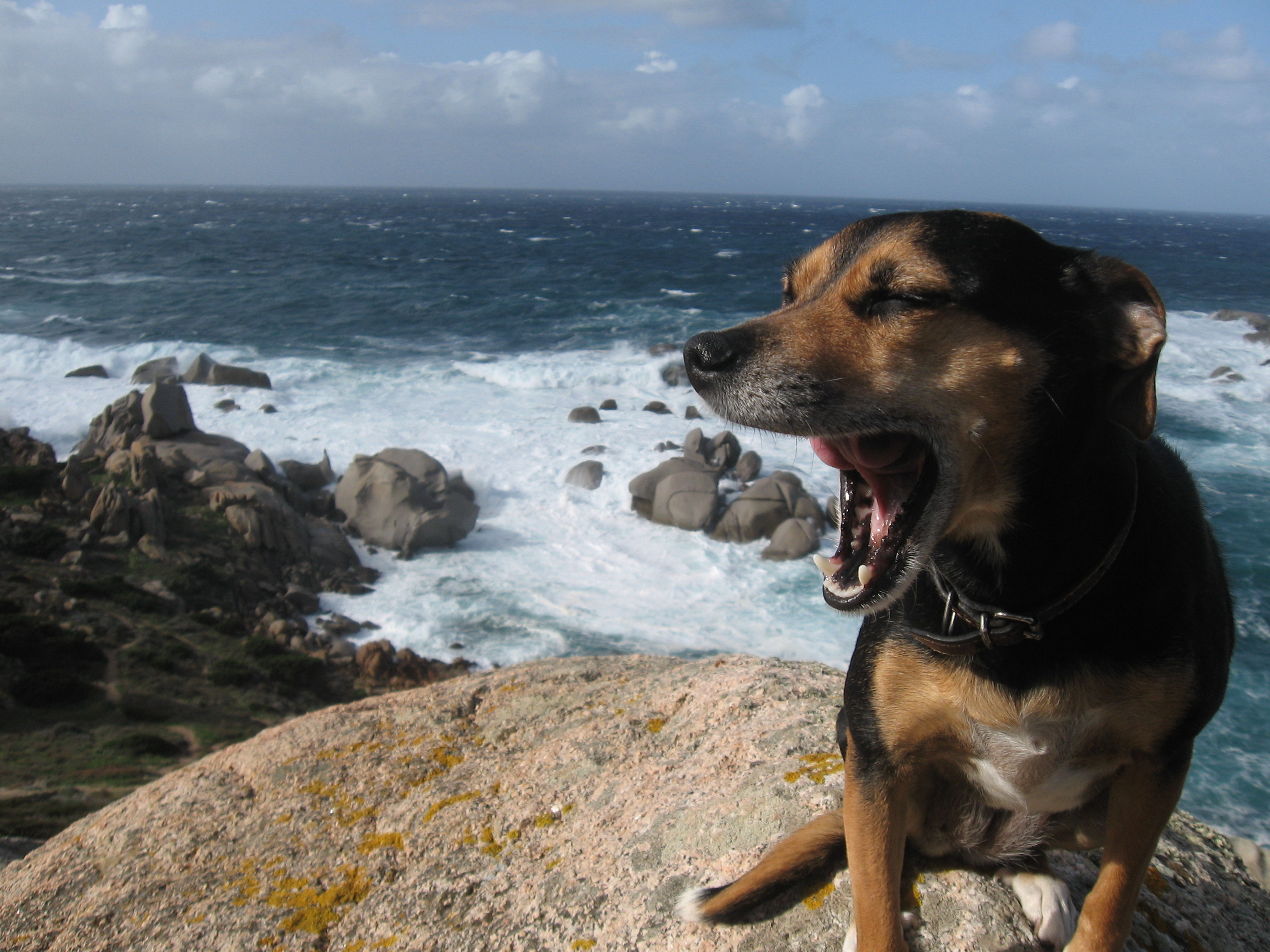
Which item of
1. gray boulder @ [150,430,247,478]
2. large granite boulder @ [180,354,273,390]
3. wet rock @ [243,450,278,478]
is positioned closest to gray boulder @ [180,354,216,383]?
large granite boulder @ [180,354,273,390]

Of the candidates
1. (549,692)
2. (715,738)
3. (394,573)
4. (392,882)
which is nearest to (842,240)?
(715,738)

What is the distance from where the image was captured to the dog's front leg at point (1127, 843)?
7.53ft

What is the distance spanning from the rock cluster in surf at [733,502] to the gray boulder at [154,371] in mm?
21069

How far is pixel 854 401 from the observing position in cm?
232

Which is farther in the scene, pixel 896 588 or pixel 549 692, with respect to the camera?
pixel 549 692

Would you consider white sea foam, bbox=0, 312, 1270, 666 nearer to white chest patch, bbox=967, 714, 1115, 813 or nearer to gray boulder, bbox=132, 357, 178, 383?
gray boulder, bbox=132, 357, 178, 383

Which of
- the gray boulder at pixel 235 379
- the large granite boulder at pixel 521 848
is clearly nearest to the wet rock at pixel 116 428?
the gray boulder at pixel 235 379

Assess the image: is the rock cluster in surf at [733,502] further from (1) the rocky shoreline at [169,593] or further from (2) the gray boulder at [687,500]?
(1) the rocky shoreline at [169,593]

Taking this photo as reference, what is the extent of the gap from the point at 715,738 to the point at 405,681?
1177 cm

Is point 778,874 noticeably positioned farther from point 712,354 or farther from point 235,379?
point 235,379

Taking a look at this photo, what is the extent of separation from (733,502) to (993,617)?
1863cm

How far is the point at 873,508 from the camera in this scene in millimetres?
2498

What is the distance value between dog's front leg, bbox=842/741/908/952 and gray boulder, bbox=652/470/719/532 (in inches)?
718

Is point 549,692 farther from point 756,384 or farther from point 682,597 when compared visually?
point 682,597
